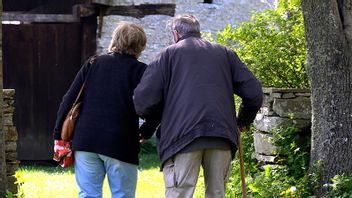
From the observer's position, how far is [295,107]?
690cm

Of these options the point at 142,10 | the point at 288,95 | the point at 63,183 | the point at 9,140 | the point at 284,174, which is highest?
the point at 142,10

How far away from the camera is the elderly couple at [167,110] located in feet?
16.2

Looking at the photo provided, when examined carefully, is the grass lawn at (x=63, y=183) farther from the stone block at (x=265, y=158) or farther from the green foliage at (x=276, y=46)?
the green foliage at (x=276, y=46)

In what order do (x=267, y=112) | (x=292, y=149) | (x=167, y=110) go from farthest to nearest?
(x=267, y=112), (x=292, y=149), (x=167, y=110)

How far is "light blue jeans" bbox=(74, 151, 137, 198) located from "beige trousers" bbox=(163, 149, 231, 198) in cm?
38

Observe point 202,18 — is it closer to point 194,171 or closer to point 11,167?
point 11,167

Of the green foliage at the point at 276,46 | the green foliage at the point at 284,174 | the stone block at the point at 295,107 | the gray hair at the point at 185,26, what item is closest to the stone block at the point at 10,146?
the green foliage at the point at 284,174

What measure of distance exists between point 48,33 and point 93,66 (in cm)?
655

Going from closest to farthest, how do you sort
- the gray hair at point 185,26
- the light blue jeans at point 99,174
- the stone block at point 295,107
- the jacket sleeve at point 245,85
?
1. the jacket sleeve at point 245,85
2. the gray hair at point 185,26
3. the light blue jeans at point 99,174
4. the stone block at point 295,107

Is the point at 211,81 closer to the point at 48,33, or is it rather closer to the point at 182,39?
the point at 182,39

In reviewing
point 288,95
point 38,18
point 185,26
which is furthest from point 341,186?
point 38,18

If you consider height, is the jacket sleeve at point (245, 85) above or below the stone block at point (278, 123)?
above

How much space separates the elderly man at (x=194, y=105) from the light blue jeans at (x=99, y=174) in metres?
0.36

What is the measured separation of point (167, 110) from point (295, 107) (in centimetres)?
219
